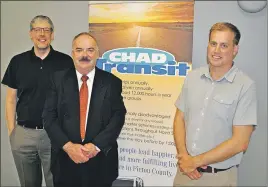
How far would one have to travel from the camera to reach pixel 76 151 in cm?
232

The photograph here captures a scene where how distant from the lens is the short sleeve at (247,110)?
2039mm

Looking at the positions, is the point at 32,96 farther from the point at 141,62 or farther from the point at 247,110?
the point at 247,110

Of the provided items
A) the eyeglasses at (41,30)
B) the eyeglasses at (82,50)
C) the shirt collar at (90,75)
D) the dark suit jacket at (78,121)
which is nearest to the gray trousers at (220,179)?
the dark suit jacket at (78,121)

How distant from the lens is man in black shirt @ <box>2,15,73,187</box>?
8.62 feet

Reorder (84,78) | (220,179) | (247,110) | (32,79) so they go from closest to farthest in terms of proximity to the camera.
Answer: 1. (247,110)
2. (220,179)
3. (84,78)
4. (32,79)

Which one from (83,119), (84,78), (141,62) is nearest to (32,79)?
(84,78)

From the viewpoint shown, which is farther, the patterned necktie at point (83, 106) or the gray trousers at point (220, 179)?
the patterned necktie at point (83, 106)

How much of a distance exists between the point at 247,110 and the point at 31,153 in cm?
183

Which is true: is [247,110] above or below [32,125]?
above

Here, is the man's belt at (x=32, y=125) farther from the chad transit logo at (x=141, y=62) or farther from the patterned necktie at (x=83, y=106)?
the chad transit logo at (x=141, y=62)

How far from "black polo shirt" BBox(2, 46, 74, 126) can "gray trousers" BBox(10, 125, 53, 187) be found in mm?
107

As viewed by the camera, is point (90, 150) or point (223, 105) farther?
point (90, 150)

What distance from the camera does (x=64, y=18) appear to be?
3.00 meters

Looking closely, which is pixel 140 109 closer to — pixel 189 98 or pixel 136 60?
pixel 136 60
